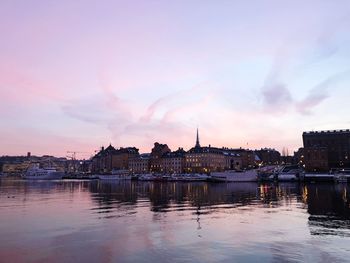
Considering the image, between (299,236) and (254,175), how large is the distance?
140818 millimetres

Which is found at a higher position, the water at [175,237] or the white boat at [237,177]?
the white boat at [237,177]

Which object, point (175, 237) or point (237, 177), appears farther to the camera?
point (237, 177)

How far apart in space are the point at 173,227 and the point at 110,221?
7001mm

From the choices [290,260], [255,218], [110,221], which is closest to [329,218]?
[255,218]

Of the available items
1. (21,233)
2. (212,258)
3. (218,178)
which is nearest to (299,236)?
(212,258)

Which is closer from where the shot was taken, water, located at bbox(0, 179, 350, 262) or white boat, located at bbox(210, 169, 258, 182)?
water, located at bbox(0, 179, 350, 262)

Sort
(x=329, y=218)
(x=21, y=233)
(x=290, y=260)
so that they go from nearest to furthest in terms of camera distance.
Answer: (x=290, y=260), (x=21, y=233), (x=329, y=218)

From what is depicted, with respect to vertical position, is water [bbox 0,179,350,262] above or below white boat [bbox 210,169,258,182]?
below

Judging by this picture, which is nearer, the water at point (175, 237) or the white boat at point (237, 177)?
the water at point (175, 237)

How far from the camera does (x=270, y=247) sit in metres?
24.6

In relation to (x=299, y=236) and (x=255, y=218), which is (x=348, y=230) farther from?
(x=255, y=218)

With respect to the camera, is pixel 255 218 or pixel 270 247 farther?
pixel 255 218

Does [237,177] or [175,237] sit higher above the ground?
[237,177]

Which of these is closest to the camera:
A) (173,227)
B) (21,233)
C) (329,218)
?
(21,233)
